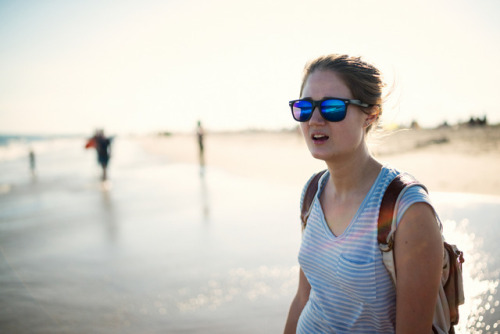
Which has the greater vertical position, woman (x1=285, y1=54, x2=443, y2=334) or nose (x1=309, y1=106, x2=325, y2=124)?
nose (x1=309, y1=106, x2=325, y2=124)

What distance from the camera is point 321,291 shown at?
177 cm

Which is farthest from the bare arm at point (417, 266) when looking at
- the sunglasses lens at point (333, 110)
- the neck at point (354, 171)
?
the sunglasses lens at point (333, 110)

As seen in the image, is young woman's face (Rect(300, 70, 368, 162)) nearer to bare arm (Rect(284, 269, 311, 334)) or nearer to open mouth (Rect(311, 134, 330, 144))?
open mouth (Rect(311, 134, 330, 144))

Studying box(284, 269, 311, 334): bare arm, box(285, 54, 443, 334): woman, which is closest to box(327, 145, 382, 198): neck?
box(285, 54, 443, 334): woman

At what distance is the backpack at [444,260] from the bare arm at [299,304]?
772mm

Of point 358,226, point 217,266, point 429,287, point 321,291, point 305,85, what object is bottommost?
point 217,266

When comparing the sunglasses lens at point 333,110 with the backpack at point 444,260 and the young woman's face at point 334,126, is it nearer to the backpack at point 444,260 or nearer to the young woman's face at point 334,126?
the young woman's face at point 334,126

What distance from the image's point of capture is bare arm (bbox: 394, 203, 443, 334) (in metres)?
1.31

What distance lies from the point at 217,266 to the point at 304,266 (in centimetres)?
340

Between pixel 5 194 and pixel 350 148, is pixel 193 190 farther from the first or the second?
pixel 350 148

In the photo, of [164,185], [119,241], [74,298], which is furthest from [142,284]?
[164,185]

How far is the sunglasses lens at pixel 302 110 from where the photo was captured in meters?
1.83

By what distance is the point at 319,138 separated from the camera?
71.0 inches

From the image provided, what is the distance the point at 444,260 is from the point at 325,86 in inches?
43.6
